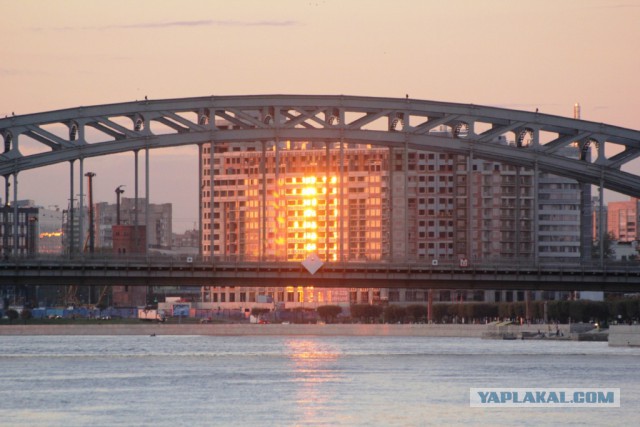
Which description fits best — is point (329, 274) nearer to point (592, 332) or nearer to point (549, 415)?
point (549, 415)

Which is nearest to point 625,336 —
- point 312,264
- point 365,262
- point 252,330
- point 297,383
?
point 365,262

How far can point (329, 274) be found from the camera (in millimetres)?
103188

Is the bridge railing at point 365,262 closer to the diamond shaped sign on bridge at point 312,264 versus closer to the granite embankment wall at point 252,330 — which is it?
the diamond shaped sign on bridge at point 312,264

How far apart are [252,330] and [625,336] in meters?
61.8

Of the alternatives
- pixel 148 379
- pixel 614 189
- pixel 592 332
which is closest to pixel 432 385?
A: pixel 148 379

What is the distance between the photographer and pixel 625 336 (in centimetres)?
12131

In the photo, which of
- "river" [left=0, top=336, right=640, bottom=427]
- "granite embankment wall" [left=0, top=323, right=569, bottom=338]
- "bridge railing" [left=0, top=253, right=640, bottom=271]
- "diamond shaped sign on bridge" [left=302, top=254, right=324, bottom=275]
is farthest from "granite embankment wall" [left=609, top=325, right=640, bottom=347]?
"granite embankment wall" [left=0, top=323, right=569, bottom=338]

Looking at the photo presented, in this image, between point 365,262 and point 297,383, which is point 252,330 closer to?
point 365,262

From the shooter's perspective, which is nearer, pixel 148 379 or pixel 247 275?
pixel 148 379

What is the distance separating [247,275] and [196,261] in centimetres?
293

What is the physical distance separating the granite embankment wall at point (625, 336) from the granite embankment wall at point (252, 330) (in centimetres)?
4410

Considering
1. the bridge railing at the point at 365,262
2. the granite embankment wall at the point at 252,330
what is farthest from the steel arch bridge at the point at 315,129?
the granite embankment wall at the point at 252,330

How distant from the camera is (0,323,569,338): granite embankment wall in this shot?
168m

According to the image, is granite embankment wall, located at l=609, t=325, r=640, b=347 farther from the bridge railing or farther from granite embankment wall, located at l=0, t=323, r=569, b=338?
granite embankment wall, located at l=0, t=323, r=569, b=338
